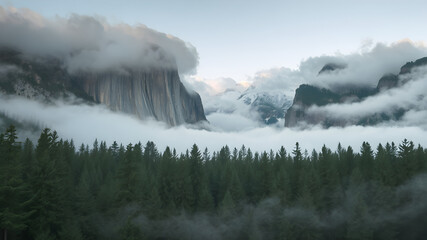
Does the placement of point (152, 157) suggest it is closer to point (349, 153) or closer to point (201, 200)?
point (201, 200)

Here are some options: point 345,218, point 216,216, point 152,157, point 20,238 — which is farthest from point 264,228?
point 152,157

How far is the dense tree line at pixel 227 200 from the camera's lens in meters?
46.7

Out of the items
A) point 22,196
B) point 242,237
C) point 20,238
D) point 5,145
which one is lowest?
point 242,237

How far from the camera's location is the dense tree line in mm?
46719

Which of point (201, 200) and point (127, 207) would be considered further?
point (201, 200)

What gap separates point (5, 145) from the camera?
138ft

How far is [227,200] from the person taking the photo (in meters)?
66.6

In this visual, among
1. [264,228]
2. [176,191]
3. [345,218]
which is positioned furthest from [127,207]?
[345,218]

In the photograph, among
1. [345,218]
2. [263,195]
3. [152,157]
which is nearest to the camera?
[345,218]

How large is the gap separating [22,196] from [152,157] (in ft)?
256

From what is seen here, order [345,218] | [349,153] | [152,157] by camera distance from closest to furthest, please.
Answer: [345,218] < [349,153] < [152,157]

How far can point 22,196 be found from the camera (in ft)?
137

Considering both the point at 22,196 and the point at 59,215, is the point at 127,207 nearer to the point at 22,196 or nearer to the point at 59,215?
the point at 59,215

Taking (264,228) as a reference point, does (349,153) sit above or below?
above
